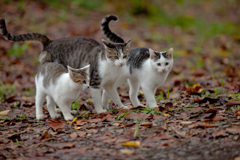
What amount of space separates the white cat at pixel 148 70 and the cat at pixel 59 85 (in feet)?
2.86

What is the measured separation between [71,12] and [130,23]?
2.24 metres

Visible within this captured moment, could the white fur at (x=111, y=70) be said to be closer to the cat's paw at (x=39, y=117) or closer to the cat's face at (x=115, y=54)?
the cat's face at (x=115, y=54)

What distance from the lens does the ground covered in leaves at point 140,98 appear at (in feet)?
9.93

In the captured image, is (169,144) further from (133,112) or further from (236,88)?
(236,88)

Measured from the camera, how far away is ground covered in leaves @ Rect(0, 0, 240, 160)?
303cm

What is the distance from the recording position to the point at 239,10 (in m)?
17.1

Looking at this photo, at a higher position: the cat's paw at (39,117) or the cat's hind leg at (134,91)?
the cat's hind leg at (134,91)

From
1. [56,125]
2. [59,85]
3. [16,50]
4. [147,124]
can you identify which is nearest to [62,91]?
[59,85]

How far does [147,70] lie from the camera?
4543mm

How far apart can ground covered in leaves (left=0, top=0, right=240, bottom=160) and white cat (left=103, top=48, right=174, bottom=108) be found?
0.33 metres

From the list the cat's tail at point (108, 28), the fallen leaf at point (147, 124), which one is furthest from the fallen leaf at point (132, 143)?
the cat's tail at point (108, 28)

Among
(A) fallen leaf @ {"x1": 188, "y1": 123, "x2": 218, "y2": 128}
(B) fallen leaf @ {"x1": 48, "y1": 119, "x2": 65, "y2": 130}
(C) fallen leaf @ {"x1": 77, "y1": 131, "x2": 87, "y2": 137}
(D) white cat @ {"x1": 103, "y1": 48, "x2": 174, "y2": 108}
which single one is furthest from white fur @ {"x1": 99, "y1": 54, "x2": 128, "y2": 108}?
(A) fallen leaf @ {"x1": 188, "y1": 123, "x2": 218, "y2": 128}

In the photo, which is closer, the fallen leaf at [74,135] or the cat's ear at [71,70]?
the fallen leaf at [74,135]

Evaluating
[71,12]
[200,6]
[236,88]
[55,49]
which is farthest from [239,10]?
[55,49]
